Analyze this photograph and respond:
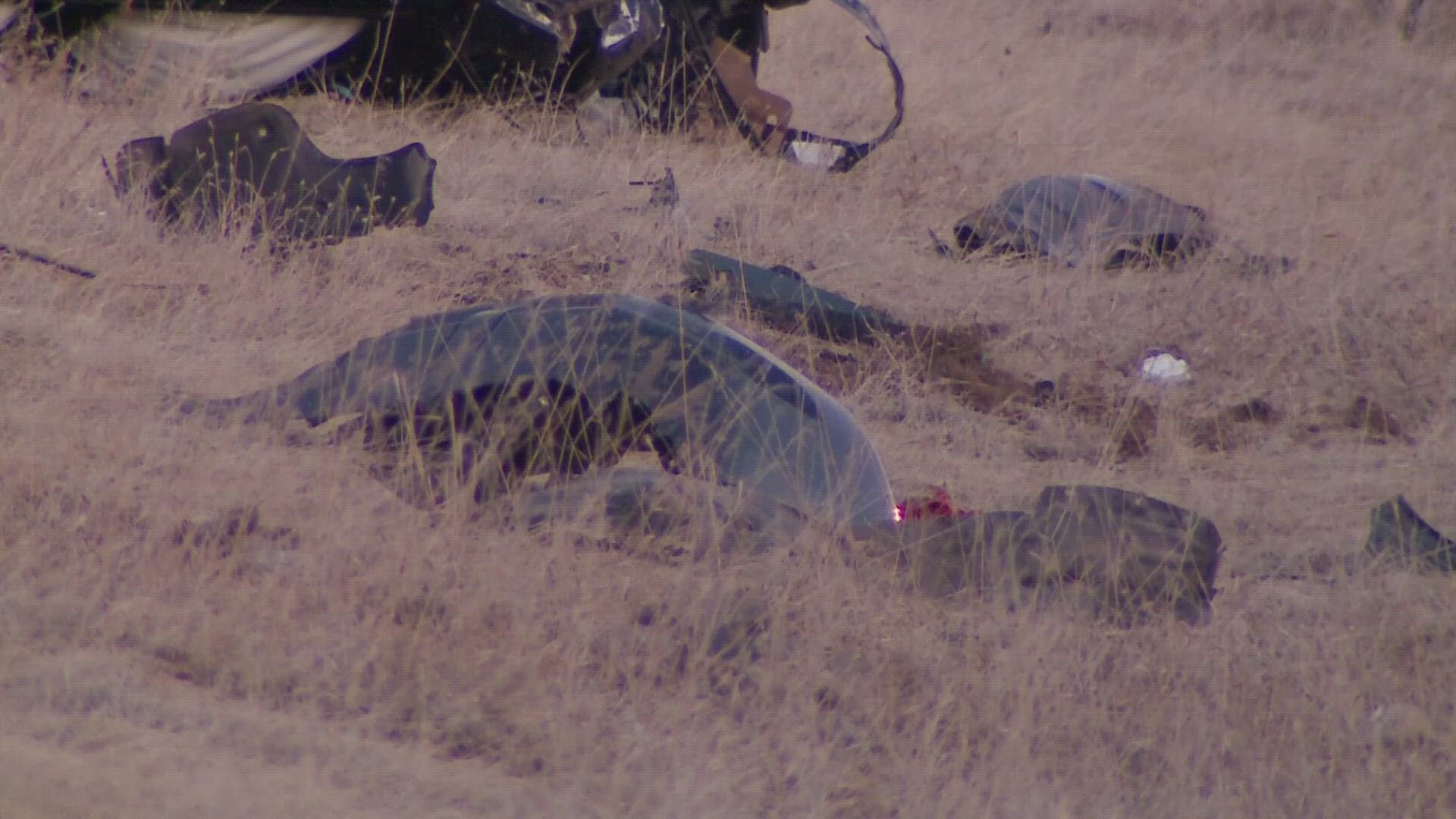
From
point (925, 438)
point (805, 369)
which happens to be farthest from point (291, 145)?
point (925, 438)

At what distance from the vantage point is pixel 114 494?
3.43 m

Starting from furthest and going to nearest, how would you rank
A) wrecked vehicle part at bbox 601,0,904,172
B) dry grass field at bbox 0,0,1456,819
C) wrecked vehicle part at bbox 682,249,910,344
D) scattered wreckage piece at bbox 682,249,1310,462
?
wrecked vehicle part at bbox 601,0,904,172, wrecked vehicle part at bbox 682,249,910,344, scattered wreckage piece at bbox 682,249,1310,462, dry grass field at bbox 0,0,1456,819

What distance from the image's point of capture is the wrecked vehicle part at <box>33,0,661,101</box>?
25.1 ft

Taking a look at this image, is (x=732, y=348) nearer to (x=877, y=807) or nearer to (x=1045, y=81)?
(x=877, y=807)

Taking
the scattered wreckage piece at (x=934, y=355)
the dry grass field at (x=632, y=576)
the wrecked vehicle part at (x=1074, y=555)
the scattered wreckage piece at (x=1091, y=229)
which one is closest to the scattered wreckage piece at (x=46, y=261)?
the dry grass field at (x=632, y=576)

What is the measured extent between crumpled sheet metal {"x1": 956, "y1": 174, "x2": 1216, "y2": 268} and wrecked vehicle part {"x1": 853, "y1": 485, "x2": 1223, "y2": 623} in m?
3.20

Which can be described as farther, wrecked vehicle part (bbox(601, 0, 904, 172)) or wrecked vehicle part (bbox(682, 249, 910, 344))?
wrecked vehicle part (bbox(601, 0, 904, 172))

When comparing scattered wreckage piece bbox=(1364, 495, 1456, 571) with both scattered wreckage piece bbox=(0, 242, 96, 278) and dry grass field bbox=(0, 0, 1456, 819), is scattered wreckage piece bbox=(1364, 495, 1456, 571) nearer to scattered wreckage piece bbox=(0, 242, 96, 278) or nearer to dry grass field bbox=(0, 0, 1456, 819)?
dry grass field bbox=(0, 0, 1456, 819)

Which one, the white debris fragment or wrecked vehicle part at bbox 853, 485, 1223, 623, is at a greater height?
wrecked vehicle part at bbox 853, 485, 1223, 623

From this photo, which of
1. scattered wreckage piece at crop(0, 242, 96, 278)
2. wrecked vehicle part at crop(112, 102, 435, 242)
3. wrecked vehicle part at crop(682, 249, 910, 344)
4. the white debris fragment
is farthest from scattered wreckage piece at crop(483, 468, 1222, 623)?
wrecked vehicle part at crop(112, 102, 435, 242)

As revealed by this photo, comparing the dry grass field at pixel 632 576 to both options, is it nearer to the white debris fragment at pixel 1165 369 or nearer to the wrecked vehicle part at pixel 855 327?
the white debris fragment at pixel 1165 369

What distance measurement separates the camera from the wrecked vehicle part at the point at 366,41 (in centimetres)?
765

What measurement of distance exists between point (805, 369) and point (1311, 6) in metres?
14.2

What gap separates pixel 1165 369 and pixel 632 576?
3334 mm
